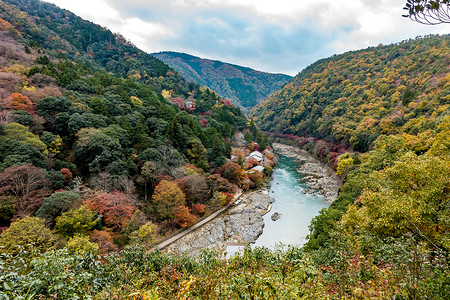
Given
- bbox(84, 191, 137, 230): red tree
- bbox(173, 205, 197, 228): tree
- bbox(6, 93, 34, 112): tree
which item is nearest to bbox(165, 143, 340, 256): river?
bbox(173, 205, 197, 228): tree

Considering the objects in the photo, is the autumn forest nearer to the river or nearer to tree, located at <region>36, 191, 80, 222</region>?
tree, located at <region>36, 191, 80, 222</region>

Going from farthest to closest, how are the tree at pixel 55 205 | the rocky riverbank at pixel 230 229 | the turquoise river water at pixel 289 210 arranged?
the turquoise river water at pixel 289 210, the rocky riverbank at pixel 230 229, the tree at pixel 55 205

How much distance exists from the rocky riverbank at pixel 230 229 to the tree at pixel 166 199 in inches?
126

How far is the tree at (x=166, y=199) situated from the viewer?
19.7m

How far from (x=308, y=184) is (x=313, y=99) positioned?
50151mm

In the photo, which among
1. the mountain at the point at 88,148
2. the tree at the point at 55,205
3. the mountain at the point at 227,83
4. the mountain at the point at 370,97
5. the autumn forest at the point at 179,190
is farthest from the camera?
the mountain at the point at 227,83

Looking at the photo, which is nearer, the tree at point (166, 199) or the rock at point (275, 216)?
the tree at point (166, 199)

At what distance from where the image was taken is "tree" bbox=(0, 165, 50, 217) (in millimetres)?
13344

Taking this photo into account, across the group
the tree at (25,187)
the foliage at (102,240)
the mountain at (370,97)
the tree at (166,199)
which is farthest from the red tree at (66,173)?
the mountain at (370,97)

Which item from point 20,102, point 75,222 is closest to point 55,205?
point 75,222

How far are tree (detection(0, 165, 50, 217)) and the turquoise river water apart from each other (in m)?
19.2

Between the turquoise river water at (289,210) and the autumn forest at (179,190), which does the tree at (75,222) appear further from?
the turquoise river water at (289,210)

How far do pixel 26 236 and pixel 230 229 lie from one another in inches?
672

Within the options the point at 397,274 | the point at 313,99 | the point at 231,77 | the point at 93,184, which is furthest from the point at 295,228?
the point at 231,77
